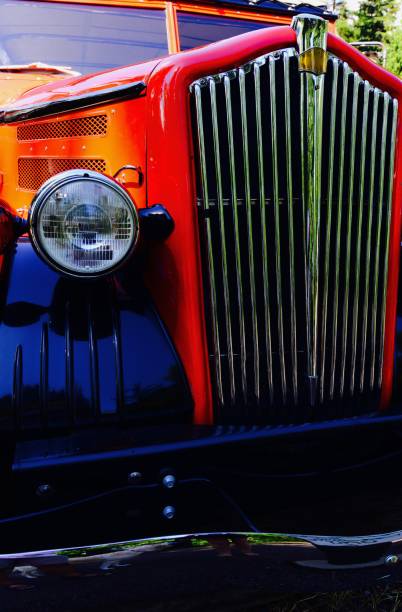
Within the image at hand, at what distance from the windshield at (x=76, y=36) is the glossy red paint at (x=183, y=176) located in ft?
4.08

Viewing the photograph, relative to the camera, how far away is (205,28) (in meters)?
3.19

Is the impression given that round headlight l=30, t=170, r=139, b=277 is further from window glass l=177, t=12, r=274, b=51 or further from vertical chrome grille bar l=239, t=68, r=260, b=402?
window glass l=177, t=12, r=274, b=51

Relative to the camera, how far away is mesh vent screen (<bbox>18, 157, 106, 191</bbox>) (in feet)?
6.73


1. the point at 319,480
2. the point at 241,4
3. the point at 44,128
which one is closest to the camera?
the point at 319,480

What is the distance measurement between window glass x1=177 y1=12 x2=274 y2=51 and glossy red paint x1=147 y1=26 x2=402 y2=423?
4.63 feet

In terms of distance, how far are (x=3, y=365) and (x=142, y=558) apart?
58cm

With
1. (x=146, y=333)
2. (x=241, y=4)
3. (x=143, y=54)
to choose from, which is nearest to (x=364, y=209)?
(x=146, y=333)

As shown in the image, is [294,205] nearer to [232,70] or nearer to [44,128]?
[232,70]

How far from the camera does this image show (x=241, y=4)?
11.0ft

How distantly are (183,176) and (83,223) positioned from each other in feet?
1.04

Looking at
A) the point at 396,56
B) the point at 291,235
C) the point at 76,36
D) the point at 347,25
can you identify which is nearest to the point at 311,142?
the point at 291,235

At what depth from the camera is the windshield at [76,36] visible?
287 centimetres

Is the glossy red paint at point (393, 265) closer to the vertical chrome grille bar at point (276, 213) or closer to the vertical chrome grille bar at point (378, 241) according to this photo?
the vertical chrome grille bar at point (378, 241)

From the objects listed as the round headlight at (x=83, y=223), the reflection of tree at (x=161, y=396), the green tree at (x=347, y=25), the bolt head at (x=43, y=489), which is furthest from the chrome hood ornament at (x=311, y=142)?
the green tree at (x=347, y=25)
